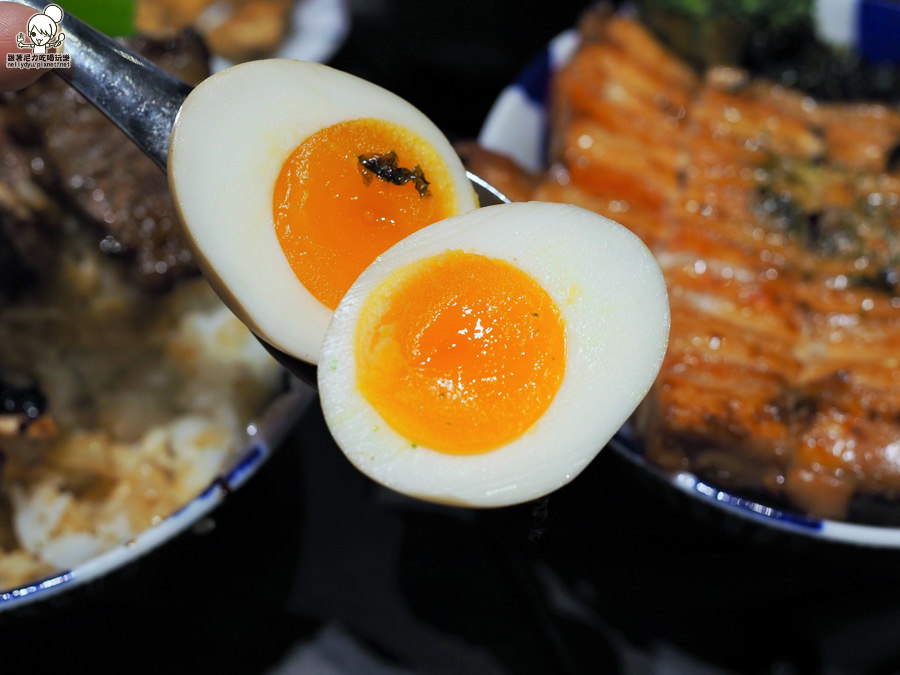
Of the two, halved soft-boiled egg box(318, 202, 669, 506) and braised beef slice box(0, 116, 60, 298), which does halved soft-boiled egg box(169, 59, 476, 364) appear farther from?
braised beef slice box(0, 116, 60, 298)

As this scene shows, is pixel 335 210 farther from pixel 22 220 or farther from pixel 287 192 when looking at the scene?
pixel 22 220

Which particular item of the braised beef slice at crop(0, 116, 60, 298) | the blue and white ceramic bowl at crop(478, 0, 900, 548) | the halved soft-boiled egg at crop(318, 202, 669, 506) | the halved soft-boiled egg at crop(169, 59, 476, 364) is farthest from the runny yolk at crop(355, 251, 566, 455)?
the braised beef slice at crop(0, 116, 60, 298)

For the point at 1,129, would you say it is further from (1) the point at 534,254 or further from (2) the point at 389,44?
(1) the point at 534,254

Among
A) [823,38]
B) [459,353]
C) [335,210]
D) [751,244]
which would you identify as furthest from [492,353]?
[823,38]

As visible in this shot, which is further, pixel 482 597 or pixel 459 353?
pixel 482 597

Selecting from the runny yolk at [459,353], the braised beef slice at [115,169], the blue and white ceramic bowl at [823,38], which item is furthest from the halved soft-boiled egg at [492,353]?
the braised beef slice at [115,169]

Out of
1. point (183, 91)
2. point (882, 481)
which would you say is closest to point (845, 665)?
point (882, 481)

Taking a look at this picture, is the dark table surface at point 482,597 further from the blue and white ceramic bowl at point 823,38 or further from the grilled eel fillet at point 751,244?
the grilled eel fillet at point 751,244
